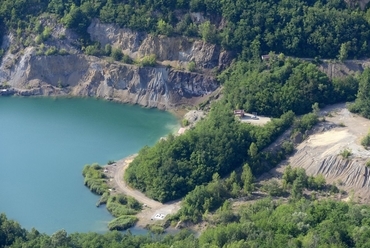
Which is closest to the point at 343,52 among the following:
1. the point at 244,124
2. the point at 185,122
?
the point at 244,124

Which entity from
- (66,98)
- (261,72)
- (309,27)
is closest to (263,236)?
(261,72)

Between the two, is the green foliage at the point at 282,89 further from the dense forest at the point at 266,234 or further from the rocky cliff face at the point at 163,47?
the dense forest at the point at 266,234

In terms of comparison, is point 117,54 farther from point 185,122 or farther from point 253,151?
point 253,151

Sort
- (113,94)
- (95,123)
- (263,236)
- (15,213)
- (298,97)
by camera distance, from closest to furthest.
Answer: (263,236) < (15,213) < (298,97) < (95,123) < (113,94)

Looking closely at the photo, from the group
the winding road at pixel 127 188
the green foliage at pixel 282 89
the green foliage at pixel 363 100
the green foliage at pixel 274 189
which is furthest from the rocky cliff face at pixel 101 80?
the green foliage at pixel 274 189

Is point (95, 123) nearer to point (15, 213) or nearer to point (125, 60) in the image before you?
point (125, 60)

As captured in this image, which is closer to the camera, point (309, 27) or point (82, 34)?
point (309, 27)
